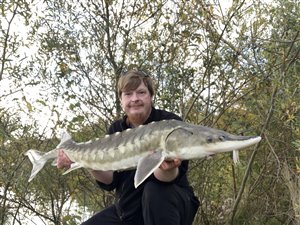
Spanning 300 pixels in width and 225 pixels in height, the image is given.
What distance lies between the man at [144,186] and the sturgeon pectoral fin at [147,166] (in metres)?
0.10

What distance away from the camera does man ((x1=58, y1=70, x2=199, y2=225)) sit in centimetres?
324

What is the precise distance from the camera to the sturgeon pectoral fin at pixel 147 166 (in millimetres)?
2846

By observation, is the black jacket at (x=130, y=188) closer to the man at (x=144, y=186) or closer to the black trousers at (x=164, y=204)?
the man at (x=144, y=186)

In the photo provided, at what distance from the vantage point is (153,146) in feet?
9.74

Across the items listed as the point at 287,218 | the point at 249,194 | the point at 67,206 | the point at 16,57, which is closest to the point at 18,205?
the point at 67,206

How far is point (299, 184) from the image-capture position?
180 inches

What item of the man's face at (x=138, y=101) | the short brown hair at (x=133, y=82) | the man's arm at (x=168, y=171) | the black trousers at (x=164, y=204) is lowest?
the black trousers at (x=164, y=204)

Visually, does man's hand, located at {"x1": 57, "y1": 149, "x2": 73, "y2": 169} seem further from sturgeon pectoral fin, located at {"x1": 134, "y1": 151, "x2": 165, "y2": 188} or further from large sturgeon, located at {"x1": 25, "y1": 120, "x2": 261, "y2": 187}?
sturgeon pectoral fin, located at {"x1": 134, "y1": 151, "x2": 165, "y2": 188}

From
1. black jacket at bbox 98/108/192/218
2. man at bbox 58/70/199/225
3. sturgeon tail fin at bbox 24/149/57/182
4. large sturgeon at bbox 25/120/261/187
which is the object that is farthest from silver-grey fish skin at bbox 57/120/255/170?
black jacket at bbox 98/108/192/218

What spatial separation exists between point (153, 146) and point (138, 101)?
0.65 m

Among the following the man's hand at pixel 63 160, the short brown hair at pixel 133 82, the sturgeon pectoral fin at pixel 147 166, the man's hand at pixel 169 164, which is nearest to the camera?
the sturgeon pectoral fin at pixel 147 166

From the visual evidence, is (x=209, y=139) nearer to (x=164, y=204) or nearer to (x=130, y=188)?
(x=164, y=204)

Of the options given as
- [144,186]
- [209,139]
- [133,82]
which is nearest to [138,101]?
[133,82]

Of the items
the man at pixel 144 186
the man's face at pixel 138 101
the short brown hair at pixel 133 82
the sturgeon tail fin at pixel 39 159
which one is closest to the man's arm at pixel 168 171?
the man at pixel 144 186
